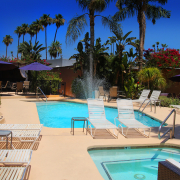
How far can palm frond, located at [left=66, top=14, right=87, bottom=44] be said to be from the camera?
15203 mm

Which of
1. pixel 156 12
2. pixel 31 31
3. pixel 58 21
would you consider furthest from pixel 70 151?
pixel 31 31

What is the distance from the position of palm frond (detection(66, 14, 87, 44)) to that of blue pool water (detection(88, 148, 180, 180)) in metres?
11.9

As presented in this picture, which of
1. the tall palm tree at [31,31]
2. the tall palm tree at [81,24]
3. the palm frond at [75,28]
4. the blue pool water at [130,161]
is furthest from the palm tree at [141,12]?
the tall palm tree at [31,31]

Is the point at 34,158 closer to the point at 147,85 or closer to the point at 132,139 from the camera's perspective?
the point at 132,139

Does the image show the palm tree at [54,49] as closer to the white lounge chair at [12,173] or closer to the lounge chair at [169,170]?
the white lounge chair at [12,173]

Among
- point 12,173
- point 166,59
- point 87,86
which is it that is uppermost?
point 166,59

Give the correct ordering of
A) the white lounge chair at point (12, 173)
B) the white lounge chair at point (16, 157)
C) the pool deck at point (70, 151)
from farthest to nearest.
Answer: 1. the pool deck at point (70, 151)
2. the white lounge chair at point (16, 157)
3. the white lounge chair at point (12, 173)

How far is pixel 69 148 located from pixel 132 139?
1732 millimetres

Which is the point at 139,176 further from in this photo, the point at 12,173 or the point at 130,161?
the point at 12,173

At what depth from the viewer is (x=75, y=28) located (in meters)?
15.4

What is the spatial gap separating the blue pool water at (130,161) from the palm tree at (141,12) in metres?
10.8

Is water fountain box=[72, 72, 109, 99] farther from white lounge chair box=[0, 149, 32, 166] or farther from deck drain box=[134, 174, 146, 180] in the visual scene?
white lounge chair box=[0, 149, 32, 166]

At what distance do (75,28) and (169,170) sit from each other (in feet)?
47.1

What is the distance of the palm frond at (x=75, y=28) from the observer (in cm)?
1520
